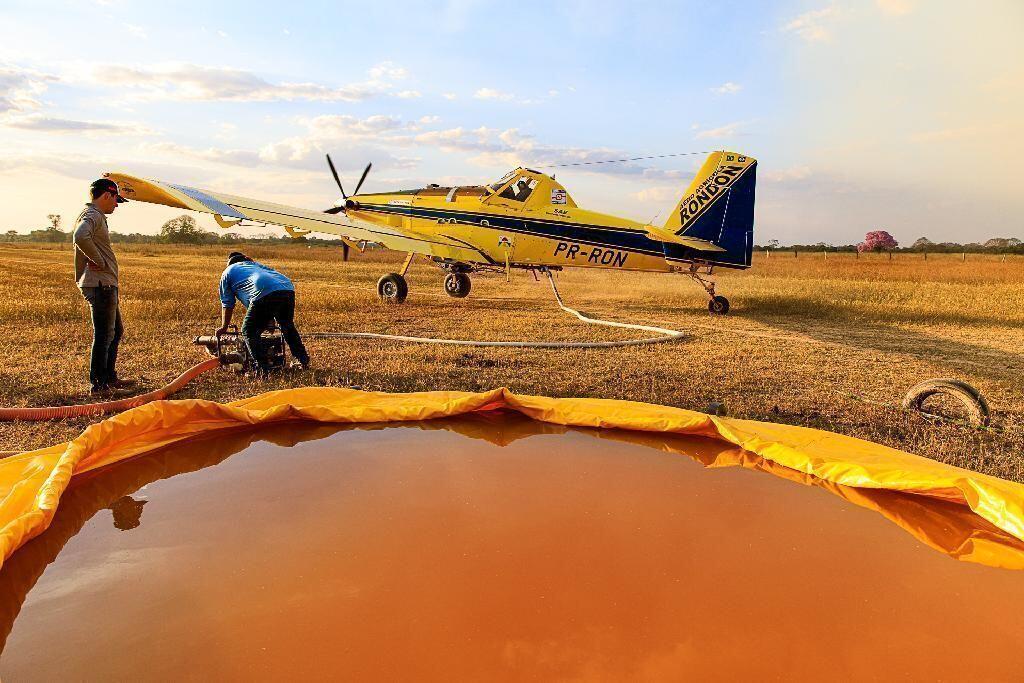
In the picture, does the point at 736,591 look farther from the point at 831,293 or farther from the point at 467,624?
the point at 831,293

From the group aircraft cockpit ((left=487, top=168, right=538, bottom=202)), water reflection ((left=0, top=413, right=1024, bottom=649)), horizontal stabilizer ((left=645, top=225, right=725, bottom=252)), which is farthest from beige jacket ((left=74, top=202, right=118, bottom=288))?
horizontal stabilizer ((left=645, top=225, right=725, bottom=252))

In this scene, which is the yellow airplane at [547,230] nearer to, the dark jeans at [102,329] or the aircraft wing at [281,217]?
the aircraft wing at [281,217]

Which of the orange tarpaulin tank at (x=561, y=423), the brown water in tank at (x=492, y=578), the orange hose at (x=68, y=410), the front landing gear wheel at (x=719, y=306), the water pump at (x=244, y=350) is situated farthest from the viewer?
the front landing gear wheel at (x=719, y=306)

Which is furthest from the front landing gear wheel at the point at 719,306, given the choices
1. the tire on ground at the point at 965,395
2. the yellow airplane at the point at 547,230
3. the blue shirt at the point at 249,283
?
the blue shirt at the point at 249,283

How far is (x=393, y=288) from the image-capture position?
13.6m

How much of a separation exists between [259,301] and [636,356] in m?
4.62

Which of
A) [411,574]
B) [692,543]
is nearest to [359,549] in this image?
[411,574]

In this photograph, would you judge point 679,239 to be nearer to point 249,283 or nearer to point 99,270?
point 249,283

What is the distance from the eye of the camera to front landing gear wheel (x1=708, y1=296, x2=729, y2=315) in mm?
13109

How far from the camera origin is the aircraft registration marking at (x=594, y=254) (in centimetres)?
1282

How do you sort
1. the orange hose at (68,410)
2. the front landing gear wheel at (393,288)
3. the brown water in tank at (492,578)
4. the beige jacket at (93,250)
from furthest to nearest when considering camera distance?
the front landing gear wheel at (393,288) → the beige jacket at (93,250) → the orange hose at (68,410) → the brown water in tank at (492,578)

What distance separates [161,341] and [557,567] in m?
7.70

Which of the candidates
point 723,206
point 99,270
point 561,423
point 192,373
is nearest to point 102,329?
point 99,270

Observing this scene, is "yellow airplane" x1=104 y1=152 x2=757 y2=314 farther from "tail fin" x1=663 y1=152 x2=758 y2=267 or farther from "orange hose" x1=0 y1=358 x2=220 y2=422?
"orange hose" x1=0 y1=358 x2=220 y2=422
